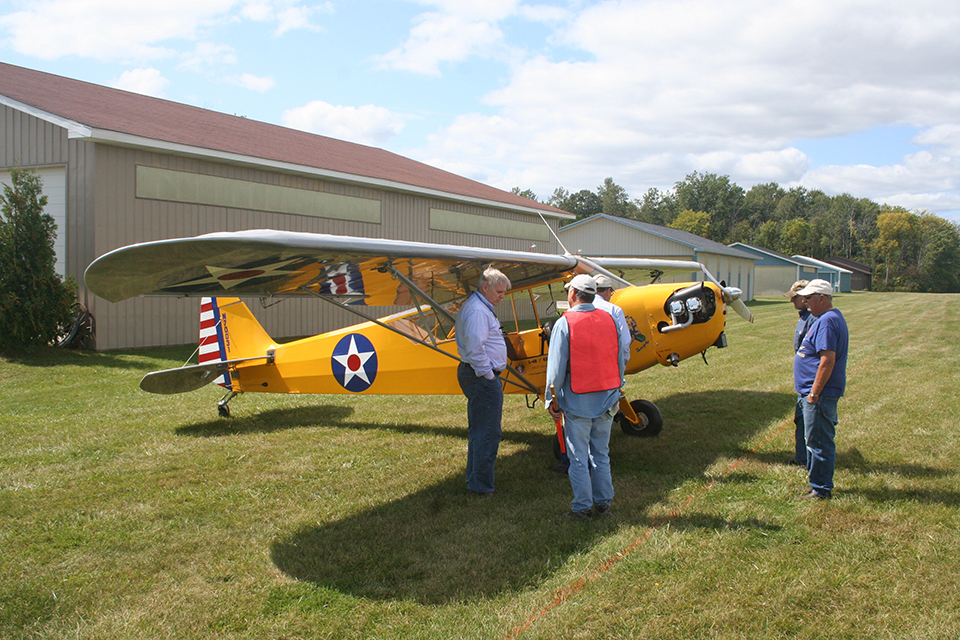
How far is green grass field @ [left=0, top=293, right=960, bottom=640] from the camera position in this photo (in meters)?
3.29

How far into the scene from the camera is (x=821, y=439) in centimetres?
475

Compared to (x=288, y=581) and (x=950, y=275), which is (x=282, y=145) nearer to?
(x=288, y=581)

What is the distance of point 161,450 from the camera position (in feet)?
21.0

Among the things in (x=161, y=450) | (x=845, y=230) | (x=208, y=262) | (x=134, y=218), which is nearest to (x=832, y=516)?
(x=208, y=262)

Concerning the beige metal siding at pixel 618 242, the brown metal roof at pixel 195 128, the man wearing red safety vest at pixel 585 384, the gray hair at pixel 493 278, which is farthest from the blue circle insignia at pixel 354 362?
the beige metal siding at pixel 618 242

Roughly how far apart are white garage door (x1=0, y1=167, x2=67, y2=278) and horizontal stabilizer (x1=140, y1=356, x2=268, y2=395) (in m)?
9.02

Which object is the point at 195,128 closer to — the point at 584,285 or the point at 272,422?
the point at 272,422

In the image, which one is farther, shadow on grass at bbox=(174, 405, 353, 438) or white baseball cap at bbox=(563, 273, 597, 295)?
shadow on grass at bbox=(174, 405, 353, 438)

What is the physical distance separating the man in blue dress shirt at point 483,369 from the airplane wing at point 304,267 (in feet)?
1.32

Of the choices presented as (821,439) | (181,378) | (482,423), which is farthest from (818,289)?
(181,378)

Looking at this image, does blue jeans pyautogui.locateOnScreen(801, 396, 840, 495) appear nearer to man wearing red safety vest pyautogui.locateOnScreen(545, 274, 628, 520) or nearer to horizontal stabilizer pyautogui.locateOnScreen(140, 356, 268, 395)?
man wearing red safety vest pyautogui.locateOnScreen(545, 274, 628, 520)

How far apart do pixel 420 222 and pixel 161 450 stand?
15.2 metres

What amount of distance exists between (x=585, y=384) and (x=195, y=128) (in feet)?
51.7

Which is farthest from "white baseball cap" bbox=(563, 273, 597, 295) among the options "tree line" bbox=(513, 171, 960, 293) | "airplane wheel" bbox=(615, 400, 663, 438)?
"tree line" bbox=(513, 171, 960, 293)
